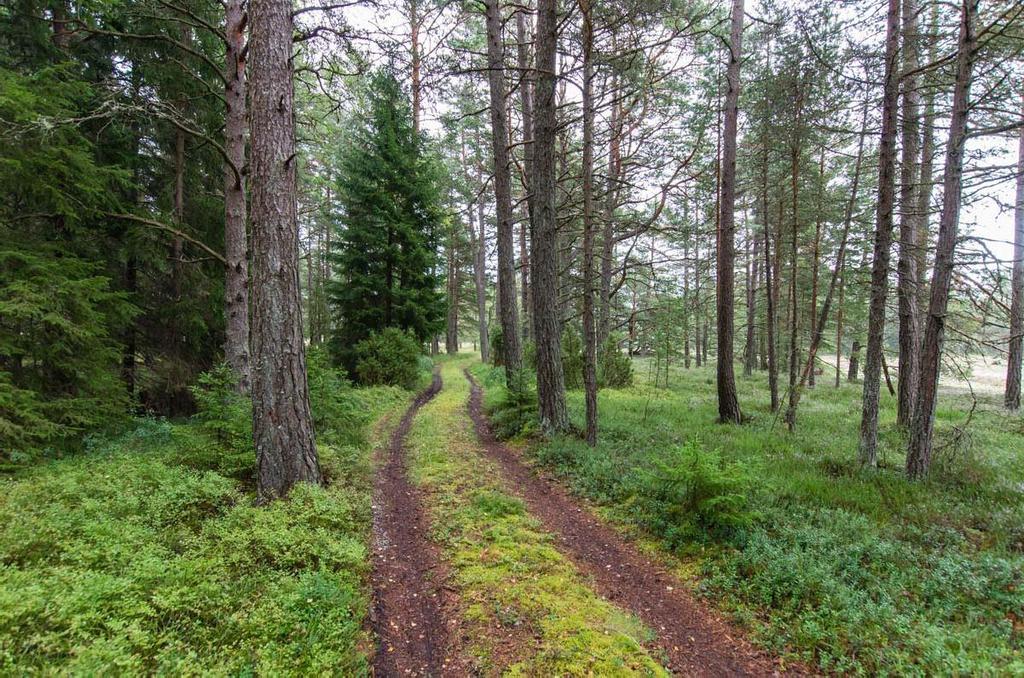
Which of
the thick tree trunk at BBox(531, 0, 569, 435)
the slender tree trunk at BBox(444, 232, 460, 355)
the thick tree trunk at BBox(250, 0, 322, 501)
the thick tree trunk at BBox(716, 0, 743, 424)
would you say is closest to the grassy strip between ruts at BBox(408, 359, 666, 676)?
the thick tree trunk at BBox(250, 0, 322, 501)

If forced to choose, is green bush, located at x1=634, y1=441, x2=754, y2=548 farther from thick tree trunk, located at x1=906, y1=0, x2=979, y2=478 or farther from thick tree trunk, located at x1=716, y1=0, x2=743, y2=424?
thick tree trunk, located at x1=716, y1=0, x2=743, y2=424

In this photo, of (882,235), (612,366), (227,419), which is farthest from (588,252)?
(612,366)

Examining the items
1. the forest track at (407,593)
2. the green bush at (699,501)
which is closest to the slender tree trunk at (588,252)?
the green bush at (699,501)

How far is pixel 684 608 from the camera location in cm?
411

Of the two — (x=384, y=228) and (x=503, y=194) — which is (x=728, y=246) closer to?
(x=503, y=194)

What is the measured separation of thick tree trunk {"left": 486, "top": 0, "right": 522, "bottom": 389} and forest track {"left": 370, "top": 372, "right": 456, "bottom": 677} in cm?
519

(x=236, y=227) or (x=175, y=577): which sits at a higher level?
(x=236, y=227)

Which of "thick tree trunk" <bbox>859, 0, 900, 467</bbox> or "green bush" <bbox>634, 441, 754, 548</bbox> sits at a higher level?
"thick tree trunk" <bbox>859, 0, 900, 467</bbox>

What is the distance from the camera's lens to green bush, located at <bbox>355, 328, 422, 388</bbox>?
14.9 m

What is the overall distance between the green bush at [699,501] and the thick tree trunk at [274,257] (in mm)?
4636

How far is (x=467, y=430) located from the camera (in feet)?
33.4

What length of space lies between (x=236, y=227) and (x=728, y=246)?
36.4 feet

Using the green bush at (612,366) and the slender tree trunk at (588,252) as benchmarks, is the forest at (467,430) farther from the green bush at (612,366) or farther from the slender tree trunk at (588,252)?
the green bush at (612,366)

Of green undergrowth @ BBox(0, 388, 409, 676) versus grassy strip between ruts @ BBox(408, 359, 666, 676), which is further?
grassy strip between ruts @ BBox(408, 359, 666, 676)
